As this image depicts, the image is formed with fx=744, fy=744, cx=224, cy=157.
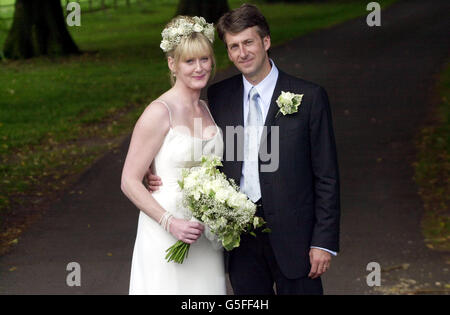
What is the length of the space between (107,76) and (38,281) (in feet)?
41.3

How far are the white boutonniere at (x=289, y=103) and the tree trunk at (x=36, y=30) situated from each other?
19344 millimetres

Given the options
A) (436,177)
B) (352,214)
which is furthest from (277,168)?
(436,177)

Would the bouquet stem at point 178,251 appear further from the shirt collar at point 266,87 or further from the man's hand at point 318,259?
the shirt collar at point 266,87

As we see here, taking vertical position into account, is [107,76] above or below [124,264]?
above

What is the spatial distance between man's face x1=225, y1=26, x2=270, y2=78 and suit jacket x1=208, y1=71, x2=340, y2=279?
0.21m

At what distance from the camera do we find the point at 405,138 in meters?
12.5

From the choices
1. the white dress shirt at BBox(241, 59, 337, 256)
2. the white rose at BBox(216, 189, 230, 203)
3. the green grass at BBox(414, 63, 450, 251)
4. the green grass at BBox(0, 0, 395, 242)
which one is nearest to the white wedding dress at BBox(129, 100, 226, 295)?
the white dress shirt at BBox(241, 59, 337, 256)

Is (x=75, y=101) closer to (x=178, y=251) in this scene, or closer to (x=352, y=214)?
(x=352, y=214)

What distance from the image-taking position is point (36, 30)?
22.5 meters

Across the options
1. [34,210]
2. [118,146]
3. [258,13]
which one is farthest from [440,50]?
[258,13]

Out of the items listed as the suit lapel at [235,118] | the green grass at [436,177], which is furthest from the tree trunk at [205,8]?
the suit lapel at [235,118]

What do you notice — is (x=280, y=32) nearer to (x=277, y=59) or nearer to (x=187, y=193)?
(x=277, y=59)

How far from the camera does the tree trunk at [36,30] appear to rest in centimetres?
2228

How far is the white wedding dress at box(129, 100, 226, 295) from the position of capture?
14.2ft
